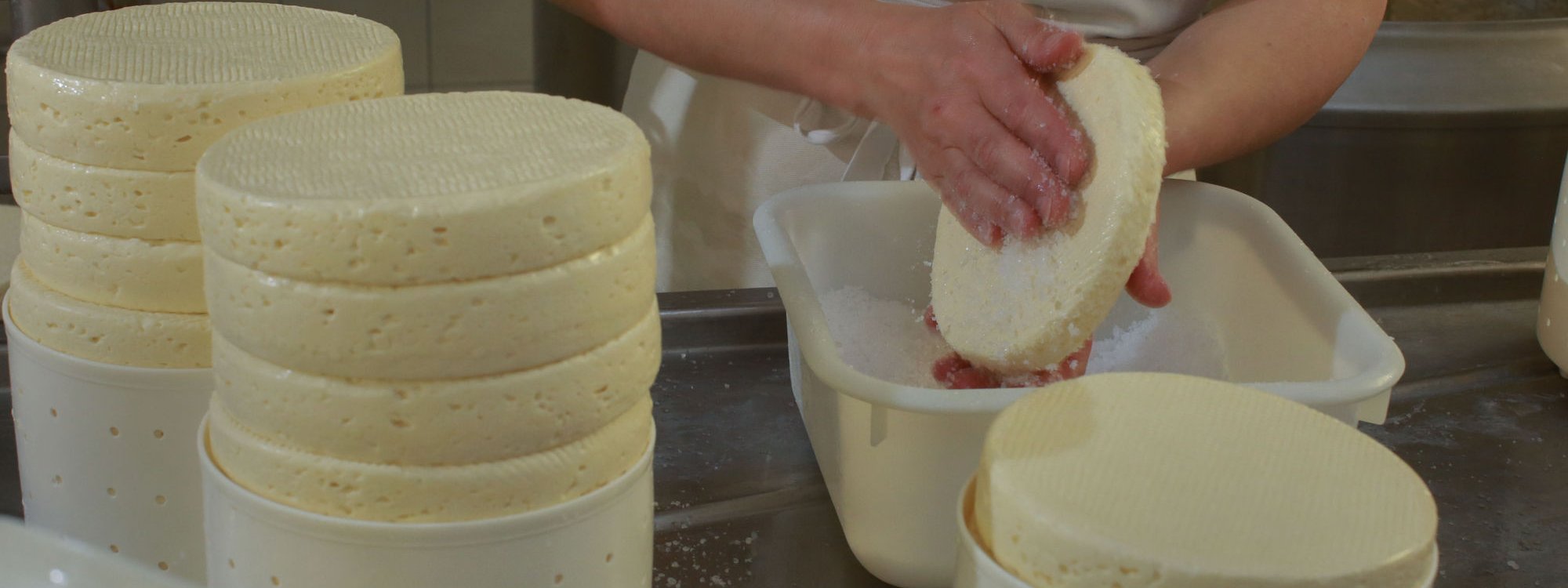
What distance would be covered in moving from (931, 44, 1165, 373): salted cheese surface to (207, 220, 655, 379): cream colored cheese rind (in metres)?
0.29

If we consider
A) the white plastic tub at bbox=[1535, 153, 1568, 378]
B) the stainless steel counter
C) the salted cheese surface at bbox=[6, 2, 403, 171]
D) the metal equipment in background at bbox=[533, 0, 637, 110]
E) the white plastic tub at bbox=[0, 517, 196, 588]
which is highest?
the salted cheese surface at bbox=[6, 2, 403, 171]

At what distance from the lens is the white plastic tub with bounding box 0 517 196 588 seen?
355mm

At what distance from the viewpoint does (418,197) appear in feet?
1.31

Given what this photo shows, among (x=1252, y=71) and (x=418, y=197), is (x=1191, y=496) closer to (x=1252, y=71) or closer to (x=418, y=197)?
(x=418, y=197)

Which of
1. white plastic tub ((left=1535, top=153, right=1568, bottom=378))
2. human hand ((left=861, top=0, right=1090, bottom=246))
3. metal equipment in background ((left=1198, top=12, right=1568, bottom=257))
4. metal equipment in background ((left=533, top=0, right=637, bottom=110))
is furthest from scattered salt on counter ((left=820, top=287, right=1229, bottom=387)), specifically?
metal equipment in background ((left=533, top=0, right=637, bottom=110))

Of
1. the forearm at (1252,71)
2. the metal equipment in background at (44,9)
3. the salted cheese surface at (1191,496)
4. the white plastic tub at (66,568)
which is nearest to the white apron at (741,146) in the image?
the forearm at (1252,71)

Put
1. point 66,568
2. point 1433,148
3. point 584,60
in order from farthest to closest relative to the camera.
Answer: point 584,60 < point 1433,148 < point 66,568

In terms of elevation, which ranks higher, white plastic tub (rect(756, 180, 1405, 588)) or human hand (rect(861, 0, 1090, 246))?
human hand (rect(861, 0, 1090, 246))

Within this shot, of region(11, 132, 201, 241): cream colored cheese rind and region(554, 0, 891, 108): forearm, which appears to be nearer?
region(11, 132, 201, 241): cream colored cheese rind

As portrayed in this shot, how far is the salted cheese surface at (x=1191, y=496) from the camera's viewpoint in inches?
15.8

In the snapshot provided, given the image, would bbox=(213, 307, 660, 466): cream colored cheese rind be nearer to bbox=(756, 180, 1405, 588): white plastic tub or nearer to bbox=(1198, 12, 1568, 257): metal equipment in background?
bbox=(756, 180, 1405, 588): white plastic tub

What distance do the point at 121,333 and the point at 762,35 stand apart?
543 millimetres

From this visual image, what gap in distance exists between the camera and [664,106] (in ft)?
3.95

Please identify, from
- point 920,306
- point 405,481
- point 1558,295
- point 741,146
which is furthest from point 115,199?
point 1558,295
